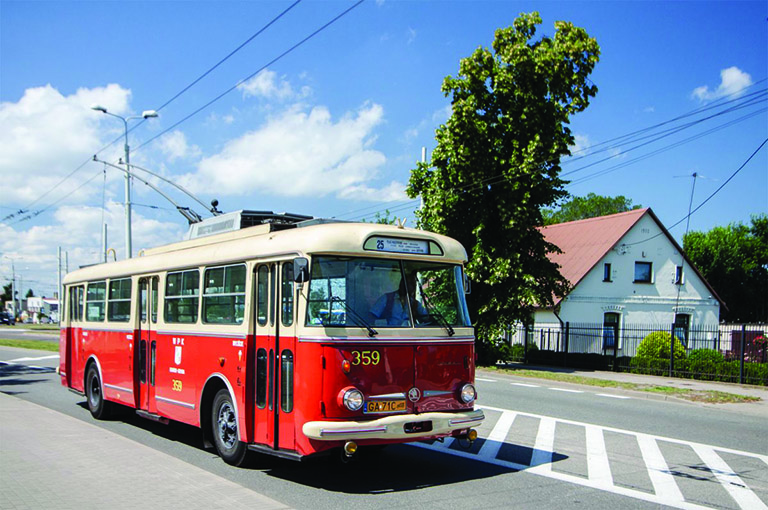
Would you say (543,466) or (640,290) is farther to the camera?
(640,290)

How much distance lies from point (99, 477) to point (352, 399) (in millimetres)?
2772

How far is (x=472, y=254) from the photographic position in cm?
2759

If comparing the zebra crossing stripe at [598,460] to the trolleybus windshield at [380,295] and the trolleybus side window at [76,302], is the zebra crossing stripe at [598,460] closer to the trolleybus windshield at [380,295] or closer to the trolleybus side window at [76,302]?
the trolleybus windshield at [380,295]

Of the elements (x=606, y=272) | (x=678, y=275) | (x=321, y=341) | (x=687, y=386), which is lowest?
(x=687, y=386)

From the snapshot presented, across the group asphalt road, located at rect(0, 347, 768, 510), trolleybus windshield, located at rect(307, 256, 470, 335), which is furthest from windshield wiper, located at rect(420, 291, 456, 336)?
asphalt road, located at rect(0, 347, 768, 510)

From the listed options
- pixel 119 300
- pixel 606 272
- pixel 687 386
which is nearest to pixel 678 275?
pixel 606 272

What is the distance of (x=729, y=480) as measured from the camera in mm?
8172

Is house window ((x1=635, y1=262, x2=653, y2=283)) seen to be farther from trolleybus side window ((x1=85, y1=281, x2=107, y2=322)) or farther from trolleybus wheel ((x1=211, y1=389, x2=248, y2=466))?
trolleybus wheel ((x1=211, y1=389, x2=248, y2=466))

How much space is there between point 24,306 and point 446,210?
181849mm

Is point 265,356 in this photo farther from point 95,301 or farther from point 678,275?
point 678,275

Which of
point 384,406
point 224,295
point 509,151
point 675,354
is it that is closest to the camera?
point 384,406

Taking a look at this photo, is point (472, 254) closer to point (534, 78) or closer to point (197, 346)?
point (534, 78)

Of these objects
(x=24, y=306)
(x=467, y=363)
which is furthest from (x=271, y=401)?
(x=24, y=306)

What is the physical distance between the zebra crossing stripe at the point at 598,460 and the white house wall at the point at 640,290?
28944 mm
